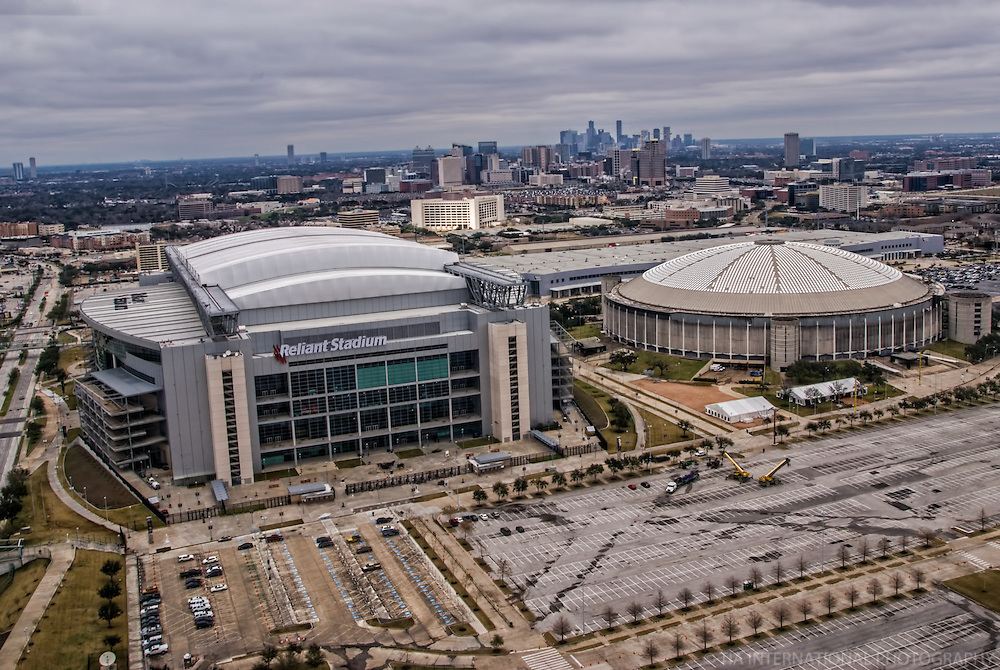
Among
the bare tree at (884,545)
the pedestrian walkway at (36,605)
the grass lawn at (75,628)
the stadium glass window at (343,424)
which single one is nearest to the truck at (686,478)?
the bare tree at (884,545)

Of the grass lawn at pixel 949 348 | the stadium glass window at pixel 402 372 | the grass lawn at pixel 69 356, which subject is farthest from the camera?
the grass lawn at pixel 69 356

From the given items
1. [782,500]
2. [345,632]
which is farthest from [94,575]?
[782,500]

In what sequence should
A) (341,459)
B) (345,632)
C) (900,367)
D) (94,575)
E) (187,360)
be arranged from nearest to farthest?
(345,632) < (94,575) < (187,360) < (341,459) < (900,367)

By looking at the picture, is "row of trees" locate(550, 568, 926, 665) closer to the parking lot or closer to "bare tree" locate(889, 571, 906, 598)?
"bare tree" locate(889, 571, 906, 598)

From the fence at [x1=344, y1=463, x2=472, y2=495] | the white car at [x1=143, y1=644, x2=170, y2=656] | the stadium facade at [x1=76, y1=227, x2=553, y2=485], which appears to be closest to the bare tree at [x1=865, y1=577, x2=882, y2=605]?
the fence at [x1=344, y1=463, x2=472, y2=495]

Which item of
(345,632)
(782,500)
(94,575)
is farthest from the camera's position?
(782,500)

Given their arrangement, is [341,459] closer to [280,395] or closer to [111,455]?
[280,395]

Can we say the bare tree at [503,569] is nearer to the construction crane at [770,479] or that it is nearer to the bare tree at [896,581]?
the bare tree at [896,581]
